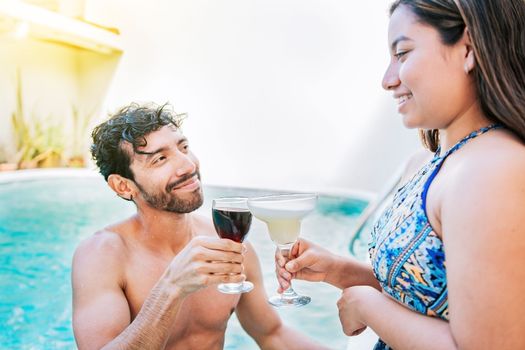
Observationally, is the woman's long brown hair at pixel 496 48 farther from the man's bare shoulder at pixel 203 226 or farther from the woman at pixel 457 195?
the man's bare shoulder at pixel 203 226

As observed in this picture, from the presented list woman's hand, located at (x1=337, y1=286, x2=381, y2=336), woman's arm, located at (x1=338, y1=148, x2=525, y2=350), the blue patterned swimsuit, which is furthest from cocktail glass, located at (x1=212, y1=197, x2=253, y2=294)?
woman's arm, located at (x1=338, y1=148, x2=525, y2=350)

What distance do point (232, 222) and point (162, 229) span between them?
76 cm

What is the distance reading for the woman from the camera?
97cm

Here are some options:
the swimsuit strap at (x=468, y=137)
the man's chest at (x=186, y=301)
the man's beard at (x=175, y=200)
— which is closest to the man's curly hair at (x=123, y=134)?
the man's beard at (x=175, y=200)

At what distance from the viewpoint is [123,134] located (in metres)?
2.16

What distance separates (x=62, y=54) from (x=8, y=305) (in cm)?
828

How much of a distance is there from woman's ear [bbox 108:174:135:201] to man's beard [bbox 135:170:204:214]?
4.2 inches

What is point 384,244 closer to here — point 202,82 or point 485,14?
point 485,14

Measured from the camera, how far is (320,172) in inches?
408

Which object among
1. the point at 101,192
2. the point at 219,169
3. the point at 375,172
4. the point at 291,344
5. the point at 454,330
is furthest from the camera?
the point at 219,169

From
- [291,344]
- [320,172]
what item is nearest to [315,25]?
[320,172]

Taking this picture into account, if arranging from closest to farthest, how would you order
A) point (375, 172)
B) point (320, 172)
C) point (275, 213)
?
point (275, 213) → point (375, 172) → point (320, 172)

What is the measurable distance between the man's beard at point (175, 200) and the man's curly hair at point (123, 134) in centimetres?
15

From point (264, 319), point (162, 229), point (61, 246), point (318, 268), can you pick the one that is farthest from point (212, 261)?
point (61, 246)
